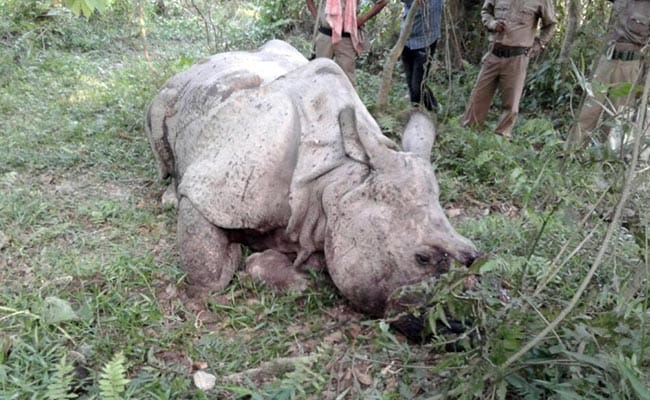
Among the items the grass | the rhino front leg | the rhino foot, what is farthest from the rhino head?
the rhino front leg

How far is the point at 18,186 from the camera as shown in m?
4.94

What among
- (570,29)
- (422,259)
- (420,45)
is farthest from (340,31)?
(422,259)

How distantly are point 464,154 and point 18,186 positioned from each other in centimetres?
379

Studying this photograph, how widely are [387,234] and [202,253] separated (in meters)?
1.20

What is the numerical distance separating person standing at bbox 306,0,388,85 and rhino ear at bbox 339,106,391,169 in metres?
3.28

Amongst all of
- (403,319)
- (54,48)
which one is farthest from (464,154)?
(54,48)

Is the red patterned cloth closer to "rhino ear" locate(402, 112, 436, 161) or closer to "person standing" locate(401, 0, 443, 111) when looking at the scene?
"person standing" locate(401, 0, 443, 111)

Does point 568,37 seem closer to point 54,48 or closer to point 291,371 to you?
point 291,371

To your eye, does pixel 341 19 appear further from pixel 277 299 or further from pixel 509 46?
pixel 277 299

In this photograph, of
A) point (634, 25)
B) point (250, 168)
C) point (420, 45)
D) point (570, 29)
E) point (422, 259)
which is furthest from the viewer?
point (570, 29)

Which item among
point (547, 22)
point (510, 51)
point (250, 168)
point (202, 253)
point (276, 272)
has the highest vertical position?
point (547, 22)

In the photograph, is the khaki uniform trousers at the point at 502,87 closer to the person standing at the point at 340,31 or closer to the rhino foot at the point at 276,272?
the person standing at the point at 340,31

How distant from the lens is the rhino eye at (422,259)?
2.98 m

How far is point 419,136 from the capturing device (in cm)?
375
